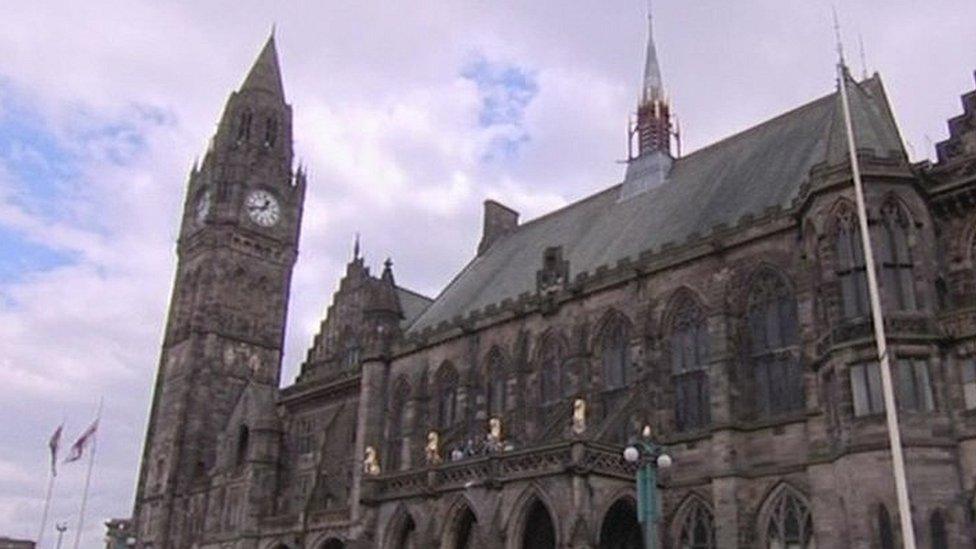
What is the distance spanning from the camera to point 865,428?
23.9m

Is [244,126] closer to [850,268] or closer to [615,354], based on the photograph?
[615,354]

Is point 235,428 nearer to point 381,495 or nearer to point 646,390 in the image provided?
point 381,495

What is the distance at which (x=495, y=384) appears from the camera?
37.5 meters

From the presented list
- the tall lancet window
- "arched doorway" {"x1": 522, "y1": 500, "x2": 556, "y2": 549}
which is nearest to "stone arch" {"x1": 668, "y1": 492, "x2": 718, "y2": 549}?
"arched doorway" {"x1": 522, "y1": 500, "x2": 556, "y2": 549}

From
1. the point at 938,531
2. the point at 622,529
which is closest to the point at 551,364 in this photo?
the point at 622,529

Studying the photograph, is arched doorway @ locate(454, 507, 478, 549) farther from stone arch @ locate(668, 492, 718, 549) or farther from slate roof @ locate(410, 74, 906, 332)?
slate roof @ locate(410, 74, 906, 332)

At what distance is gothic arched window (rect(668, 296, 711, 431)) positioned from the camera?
29906 mm

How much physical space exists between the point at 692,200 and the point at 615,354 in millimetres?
7246

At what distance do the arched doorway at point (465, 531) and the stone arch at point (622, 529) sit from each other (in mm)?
4165

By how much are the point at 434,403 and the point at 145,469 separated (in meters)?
30.6

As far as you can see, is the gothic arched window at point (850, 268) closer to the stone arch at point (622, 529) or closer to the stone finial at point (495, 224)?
the stone arch at point (622, 529)

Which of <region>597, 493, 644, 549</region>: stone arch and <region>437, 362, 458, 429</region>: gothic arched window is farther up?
<region>437, 362, 458, 429</region>: gothic arched window

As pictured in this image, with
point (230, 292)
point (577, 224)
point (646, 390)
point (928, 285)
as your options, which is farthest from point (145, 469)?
point (928, 285)

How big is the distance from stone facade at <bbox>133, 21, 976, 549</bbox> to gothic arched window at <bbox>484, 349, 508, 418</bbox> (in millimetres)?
161
